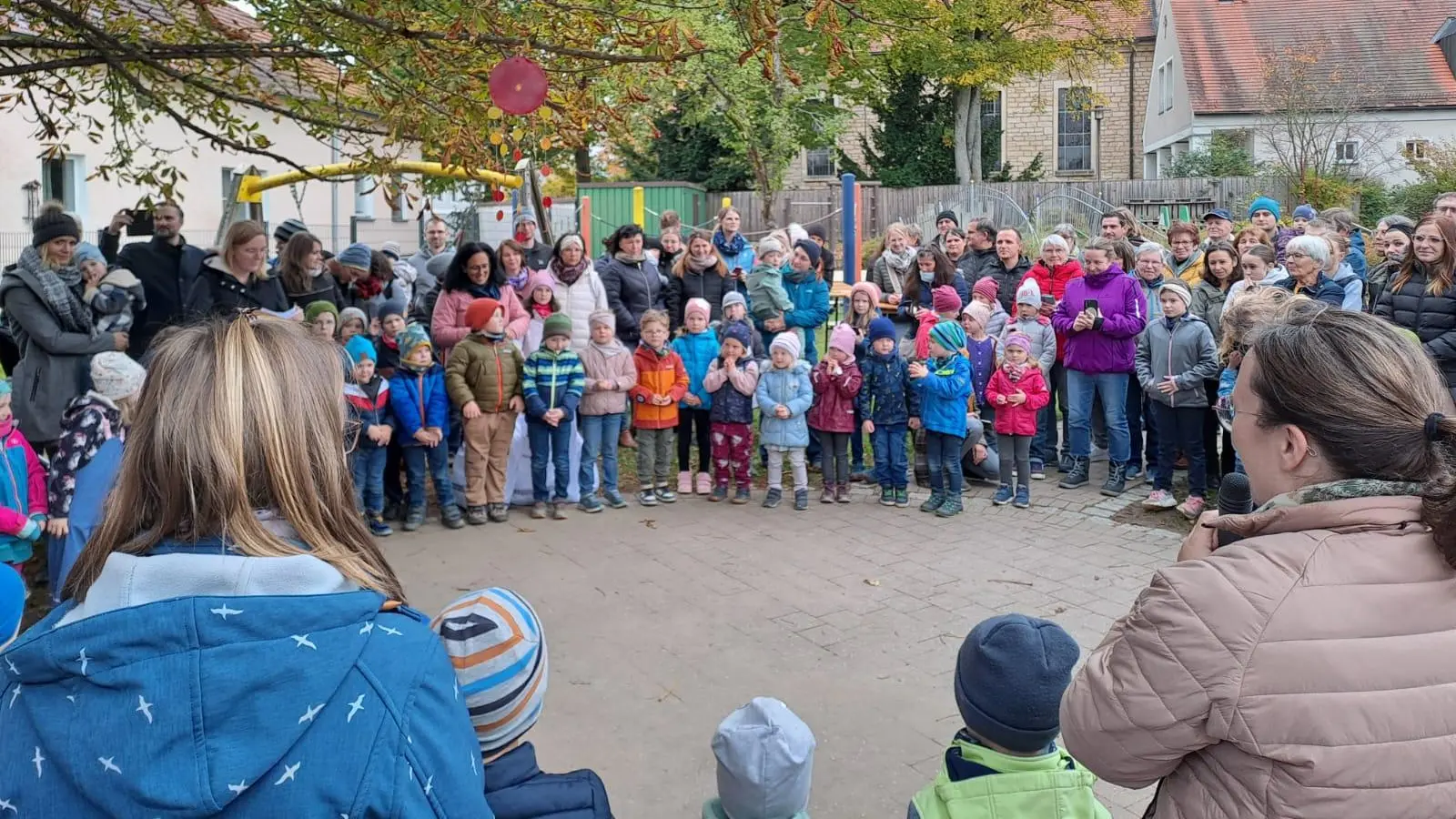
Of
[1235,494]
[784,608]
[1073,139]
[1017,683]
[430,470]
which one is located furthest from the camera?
[1073,139]

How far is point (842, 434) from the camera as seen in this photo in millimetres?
8547

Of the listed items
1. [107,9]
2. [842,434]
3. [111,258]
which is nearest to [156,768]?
[107,9]

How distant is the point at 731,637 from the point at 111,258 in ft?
21.9

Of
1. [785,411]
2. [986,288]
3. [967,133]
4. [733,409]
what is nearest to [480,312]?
[733,409]

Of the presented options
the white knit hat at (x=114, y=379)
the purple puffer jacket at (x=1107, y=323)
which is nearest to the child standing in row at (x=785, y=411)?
the purple puffer jacket at (x=1107, y=323)

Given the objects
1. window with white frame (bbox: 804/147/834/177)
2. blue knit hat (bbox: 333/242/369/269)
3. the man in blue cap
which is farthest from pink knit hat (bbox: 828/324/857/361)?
window with white frame (bbox: 804/147/834/177)

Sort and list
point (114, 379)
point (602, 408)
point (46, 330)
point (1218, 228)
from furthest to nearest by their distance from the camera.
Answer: point (1218, 228) < point (602, 408) < point (46, 330) < point (114, 379)

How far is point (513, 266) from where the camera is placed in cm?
901

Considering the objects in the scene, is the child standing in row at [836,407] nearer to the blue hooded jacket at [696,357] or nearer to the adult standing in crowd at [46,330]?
the blue hooded jacket at [696,357]

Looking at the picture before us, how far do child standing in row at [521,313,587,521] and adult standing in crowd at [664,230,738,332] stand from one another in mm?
1552

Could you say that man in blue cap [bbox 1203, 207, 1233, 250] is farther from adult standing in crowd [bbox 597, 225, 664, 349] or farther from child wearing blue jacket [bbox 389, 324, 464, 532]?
child wearing blue jacket [bbox 389, 324, 464, 532]

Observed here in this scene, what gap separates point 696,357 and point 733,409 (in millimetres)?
594

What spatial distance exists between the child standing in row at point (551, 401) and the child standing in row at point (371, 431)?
1.01 m

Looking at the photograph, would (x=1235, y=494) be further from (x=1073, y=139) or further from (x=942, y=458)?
(x=1073, y=139)
